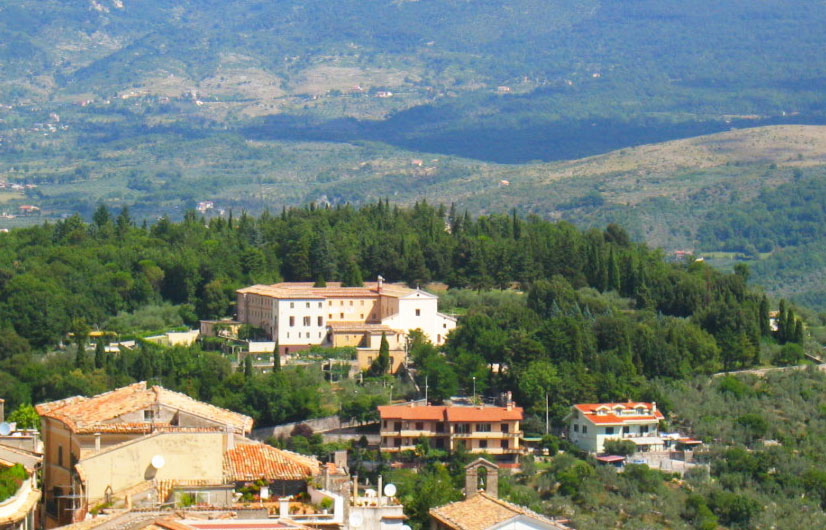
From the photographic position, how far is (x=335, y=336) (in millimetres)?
75688

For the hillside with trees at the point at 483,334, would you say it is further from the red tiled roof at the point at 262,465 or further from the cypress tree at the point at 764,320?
the red tiled roof at the point at 262,465

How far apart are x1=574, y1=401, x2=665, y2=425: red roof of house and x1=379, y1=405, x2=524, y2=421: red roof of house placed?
2.82 m

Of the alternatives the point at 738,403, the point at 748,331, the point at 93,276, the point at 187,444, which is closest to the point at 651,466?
the point at 738,403

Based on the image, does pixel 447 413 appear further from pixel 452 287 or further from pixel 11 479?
pixel 11 479

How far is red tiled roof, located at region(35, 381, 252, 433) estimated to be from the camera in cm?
3058

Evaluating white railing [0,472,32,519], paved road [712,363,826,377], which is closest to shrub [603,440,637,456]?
paved road [712,363,826,377]

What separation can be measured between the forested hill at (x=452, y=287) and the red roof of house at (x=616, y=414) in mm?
1523

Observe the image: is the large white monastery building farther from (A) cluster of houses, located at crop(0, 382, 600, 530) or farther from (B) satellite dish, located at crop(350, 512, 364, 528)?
(B) satellite dish, located at crop(350, 512, 364, 528)

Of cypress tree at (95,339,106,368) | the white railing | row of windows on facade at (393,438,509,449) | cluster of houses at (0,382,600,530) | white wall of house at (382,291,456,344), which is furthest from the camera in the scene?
white wall of house at (382,291,456,344)

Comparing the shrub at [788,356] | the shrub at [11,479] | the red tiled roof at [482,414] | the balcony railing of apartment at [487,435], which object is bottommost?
the balcony railing of apartment at [487,435]

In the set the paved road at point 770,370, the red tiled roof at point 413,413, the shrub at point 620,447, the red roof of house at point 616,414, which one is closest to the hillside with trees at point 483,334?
the paved road at point 770,370

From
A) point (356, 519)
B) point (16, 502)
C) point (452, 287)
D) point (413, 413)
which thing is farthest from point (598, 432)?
point (16, 502)

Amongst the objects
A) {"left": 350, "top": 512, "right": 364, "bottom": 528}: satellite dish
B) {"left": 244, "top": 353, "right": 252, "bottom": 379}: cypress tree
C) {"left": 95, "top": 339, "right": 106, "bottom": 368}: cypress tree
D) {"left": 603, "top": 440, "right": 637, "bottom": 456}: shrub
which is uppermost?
{"left": 350, "top": 512, "right": 364, "bottom": 528}: satellite dish

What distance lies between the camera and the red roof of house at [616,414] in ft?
218
